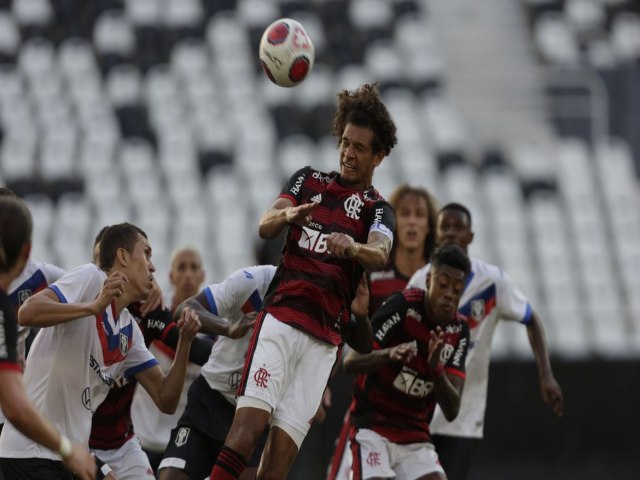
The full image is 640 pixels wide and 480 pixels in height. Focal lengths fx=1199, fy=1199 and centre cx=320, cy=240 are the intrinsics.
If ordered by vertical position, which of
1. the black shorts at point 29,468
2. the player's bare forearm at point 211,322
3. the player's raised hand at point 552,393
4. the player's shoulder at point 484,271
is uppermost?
the player's bare forearm at point 211,322

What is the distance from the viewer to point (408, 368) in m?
7.39

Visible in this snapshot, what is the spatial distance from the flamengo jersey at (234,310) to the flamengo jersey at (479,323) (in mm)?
1637

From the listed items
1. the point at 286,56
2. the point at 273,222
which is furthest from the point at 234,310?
the point at 286,56

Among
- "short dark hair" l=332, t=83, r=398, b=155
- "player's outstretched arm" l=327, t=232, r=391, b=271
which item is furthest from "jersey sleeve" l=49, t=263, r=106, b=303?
"short dark hair" l=332, t=83, r=398, b=155

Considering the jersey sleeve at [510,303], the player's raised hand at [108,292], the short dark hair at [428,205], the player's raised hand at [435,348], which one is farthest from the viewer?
the short dark hair at [428,205]

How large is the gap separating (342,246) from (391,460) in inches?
80.8

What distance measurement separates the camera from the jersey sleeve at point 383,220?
245 inches

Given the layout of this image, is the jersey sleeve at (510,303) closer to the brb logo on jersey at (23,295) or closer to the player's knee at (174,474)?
the player's knee at (174,474)

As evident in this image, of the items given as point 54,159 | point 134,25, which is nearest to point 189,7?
point 134,25

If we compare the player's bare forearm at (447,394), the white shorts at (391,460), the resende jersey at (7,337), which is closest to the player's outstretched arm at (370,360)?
the player's bare forearm at (447,394)

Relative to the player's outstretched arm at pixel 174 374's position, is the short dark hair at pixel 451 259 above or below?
above

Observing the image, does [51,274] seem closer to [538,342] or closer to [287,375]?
[287,375]

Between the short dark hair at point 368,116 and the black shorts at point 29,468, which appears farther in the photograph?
the short dark hair at point 368,116

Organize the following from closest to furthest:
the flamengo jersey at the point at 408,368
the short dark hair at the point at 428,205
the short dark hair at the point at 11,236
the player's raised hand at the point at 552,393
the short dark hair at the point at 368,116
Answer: the short dark hair at the point at 11,236 → the short dark hair at the point at 368,116 → the flamengo jersey at the point at 408,368 → the player's raised hand at the point at 552,393 → the short dark hair at the point at 428,205
